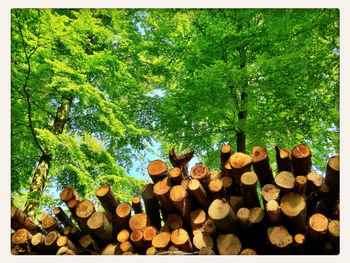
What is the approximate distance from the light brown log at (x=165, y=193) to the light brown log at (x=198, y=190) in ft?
0.65

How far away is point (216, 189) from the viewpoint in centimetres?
173

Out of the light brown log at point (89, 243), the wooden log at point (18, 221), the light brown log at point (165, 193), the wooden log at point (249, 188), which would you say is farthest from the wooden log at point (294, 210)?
the wooden log at point (18, 221)

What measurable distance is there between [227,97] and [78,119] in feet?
11.7

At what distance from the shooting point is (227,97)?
3.55 m

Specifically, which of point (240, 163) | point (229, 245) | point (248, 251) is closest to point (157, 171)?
point (240, 163)

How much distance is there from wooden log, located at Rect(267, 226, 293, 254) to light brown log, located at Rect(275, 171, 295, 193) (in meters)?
0.27

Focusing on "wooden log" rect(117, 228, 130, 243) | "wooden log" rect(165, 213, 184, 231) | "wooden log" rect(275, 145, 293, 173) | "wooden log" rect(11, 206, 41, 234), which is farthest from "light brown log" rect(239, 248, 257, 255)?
"wooden log" rect(11, 206, 41, 234)

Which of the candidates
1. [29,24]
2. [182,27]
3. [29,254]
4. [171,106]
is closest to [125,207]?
[29,254]

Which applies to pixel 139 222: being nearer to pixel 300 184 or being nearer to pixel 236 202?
pixel 236 202

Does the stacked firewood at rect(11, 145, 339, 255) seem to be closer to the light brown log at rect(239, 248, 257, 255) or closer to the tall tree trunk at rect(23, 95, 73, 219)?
the light brown log at rect(239, 248, 257, 255)

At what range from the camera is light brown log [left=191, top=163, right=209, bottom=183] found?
1.76 metres

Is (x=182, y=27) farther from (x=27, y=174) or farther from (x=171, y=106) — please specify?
(x=27, y=174)
